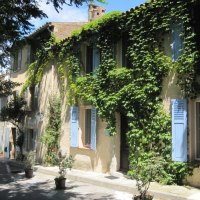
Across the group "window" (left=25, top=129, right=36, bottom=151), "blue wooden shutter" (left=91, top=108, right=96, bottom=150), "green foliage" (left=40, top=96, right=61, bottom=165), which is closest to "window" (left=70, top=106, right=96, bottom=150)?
"blue wooden shutter" (left=91, top=108, right=96, bottom=150)

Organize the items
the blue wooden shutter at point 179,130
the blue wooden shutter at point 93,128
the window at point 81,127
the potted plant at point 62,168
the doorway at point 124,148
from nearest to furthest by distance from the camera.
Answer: the blue wooden shutter at point 179,130, the potted plant at point 62,168, the doorway at point 124,148, the blue wooden shutter at point 93,128, the window at point 81,127

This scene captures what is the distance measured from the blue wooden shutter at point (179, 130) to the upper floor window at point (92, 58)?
484 centimetres

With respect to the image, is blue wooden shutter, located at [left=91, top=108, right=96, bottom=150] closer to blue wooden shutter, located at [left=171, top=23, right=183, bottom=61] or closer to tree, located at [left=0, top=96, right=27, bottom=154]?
blue wooden shutter, located at [left=171, top=23, right=183, bottom=61]

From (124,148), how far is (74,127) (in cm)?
300

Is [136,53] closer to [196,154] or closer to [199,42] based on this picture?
[199,42]

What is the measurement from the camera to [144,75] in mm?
12945

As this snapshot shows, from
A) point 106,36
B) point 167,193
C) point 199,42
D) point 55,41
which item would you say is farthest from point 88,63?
point 167,193

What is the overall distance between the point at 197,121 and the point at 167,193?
269 cm

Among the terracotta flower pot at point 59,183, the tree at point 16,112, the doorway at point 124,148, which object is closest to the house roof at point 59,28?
the tree at point 16,112

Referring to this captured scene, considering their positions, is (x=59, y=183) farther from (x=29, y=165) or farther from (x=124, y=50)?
(x=124, y=50)

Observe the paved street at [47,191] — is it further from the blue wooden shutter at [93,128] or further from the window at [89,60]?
the window at [89,60]

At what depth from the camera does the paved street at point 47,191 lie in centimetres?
1123

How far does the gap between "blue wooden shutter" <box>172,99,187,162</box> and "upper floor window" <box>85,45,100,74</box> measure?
15.9 ft

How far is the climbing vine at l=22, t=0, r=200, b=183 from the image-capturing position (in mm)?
11781
